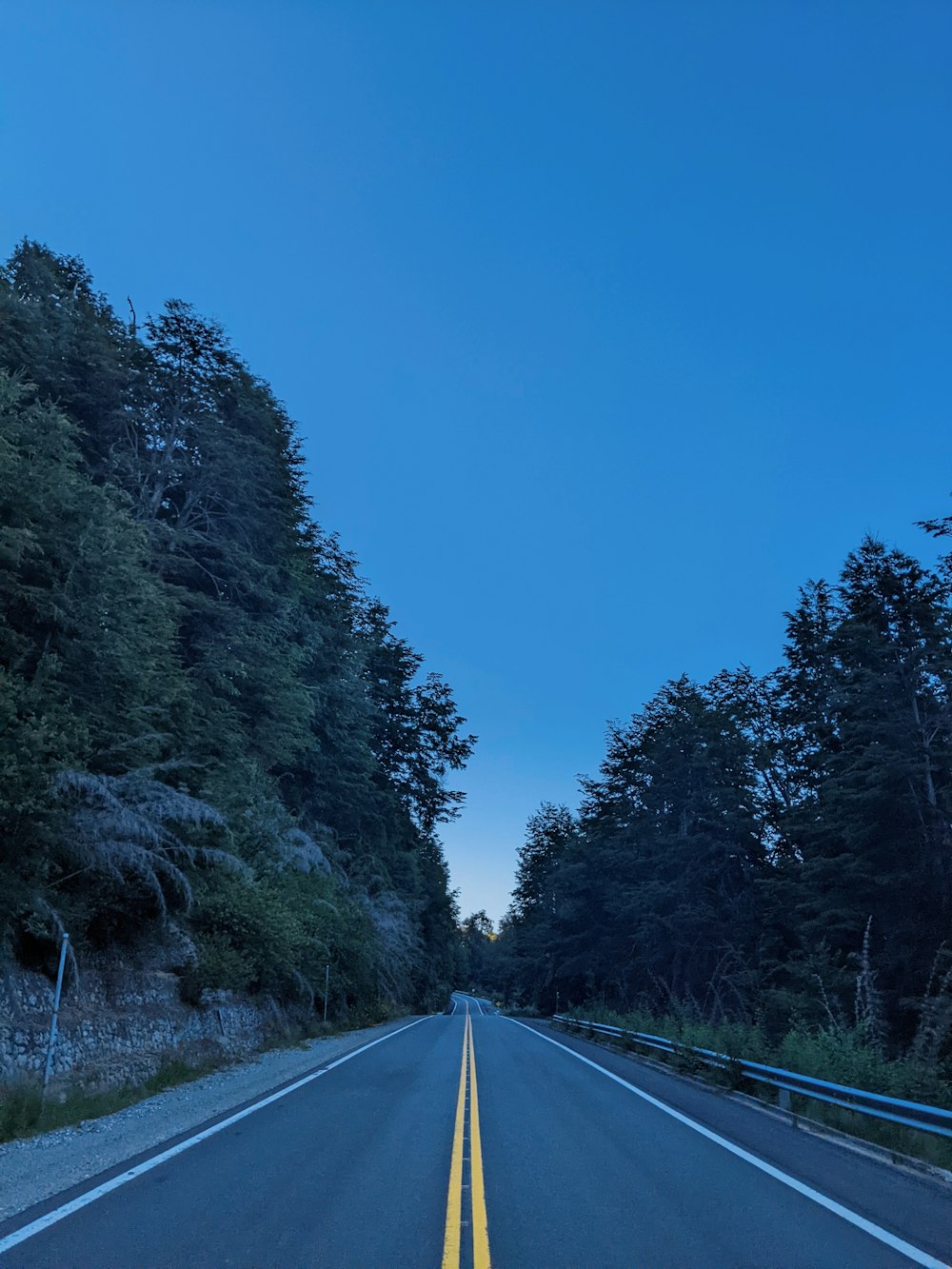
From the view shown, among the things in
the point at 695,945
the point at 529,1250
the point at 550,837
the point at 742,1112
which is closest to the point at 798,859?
the point at 695,945

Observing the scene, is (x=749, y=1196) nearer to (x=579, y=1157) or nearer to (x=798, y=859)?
(x=579, y=1157)

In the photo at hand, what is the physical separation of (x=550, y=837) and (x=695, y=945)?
3856 centimetres

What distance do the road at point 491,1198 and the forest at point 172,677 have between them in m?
4.44

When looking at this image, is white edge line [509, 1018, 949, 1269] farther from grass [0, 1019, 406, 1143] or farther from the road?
grass [0, 1019, 406, 1143]

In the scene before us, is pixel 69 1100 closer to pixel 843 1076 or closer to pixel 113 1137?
pixel 113 1137

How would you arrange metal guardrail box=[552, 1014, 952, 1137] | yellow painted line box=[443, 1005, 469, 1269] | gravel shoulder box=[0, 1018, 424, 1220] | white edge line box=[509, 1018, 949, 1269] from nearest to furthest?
yellow painted line box=[443, 1005, 469, 1269], white edge line box=[509, 1018, 949, 1269], gravel shoulder box=[0, 1018, 424, 1220], metal guardrail box=[552, 1014, 952, 1137]

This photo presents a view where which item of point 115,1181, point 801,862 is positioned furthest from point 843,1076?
point 801,862

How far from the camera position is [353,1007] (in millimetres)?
32875

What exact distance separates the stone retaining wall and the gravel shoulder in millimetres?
884

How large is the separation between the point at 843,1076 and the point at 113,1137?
841 centimetres

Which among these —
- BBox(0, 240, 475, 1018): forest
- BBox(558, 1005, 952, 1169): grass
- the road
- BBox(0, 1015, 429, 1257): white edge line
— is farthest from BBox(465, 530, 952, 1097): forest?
BBox(0, 240, 475, 1018): forest

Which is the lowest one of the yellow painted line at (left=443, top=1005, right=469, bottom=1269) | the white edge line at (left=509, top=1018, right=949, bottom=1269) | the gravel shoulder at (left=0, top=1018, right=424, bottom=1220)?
the gravel shoulder at (left=0, top=1018, right=424, bottom=1220)

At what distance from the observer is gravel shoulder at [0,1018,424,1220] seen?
6.47 m

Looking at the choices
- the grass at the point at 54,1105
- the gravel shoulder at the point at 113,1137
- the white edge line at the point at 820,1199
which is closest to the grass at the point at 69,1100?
the grass at the point at 54,1105
